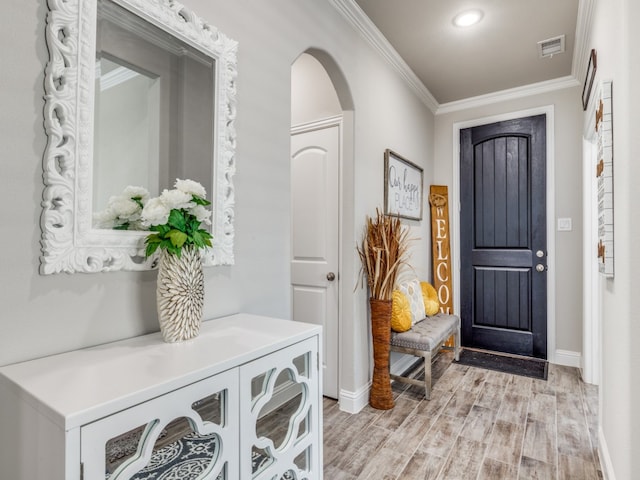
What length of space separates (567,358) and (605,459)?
1868mm

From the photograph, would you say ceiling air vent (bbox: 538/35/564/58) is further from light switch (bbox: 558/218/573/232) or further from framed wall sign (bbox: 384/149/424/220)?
light switch (bbox: 558/218/573/232)

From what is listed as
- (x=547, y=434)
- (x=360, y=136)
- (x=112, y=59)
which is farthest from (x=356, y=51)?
(x=547, y=434)

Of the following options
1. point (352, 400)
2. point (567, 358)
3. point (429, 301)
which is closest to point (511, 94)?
point (429, 301)

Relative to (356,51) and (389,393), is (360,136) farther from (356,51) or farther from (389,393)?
(389,393)

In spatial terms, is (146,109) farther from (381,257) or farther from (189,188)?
(381,257)

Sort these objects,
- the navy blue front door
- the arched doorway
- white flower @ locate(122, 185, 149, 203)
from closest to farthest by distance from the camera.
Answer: white flower @ locate(122, 185, 149, 203), the arched doorway, the navy blue front door

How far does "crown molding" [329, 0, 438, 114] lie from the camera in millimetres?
2328

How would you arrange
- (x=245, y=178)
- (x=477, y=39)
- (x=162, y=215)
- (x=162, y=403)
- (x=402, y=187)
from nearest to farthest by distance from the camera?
(x=162, y=403) < (x=162, y=215) < (x=245, y=178) < (x=477, y=39) < (x=402, y=187)

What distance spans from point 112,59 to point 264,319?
103 centimetres

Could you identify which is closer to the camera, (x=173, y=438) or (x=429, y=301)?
(x=173, y=438)

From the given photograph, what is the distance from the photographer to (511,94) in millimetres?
3664

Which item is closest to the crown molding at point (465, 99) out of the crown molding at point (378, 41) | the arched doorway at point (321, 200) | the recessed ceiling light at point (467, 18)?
the crown molding at point (378, 41)

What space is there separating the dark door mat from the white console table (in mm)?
2495

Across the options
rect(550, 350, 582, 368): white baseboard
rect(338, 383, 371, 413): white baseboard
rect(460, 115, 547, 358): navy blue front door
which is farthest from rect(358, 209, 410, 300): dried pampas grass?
rect(550, 350, 582, 368): white baseboard
